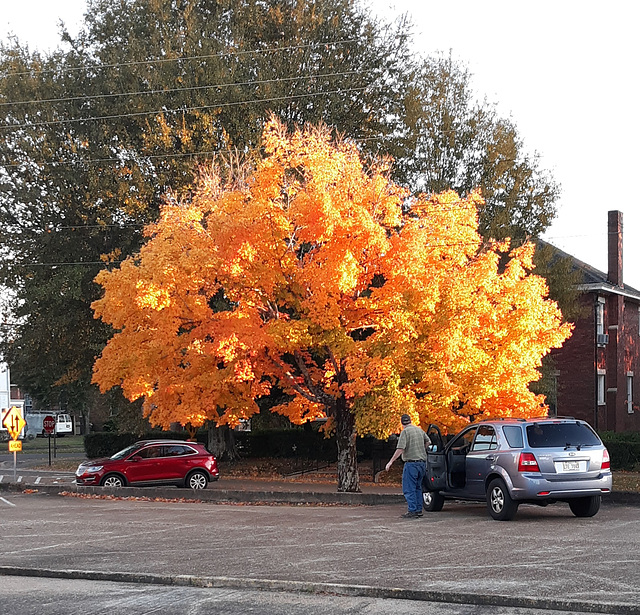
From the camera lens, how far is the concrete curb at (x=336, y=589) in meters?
8.54

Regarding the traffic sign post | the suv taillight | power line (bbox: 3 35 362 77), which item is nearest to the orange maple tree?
the suv taillight

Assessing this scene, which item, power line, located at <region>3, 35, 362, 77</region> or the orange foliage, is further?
power line, located at <region>3, 35, 362, 77</region>

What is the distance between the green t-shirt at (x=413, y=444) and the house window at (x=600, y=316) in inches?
1380

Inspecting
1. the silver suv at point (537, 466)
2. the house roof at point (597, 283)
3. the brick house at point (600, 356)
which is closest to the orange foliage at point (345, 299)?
the silver suv at point (537, 466)

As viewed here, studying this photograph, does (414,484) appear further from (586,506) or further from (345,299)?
(345,299)

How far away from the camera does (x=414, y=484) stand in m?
17.0

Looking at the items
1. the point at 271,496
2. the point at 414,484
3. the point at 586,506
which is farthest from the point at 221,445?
the point at 586,506

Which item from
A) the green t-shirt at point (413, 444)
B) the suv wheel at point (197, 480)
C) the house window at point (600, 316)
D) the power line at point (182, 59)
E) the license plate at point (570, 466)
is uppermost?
the power line at point (182, 59)

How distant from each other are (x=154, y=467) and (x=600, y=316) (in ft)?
94.0

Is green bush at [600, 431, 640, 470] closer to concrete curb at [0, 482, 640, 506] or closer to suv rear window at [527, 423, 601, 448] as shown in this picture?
concrete curb at [0, 482, 640, 506]

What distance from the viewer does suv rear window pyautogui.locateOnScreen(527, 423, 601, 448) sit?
54.6 feet

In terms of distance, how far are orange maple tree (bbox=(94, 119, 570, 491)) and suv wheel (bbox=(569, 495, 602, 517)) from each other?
6.02 meters

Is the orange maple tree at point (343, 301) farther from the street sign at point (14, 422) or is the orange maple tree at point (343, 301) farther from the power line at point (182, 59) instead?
the power line at point (182, 59)

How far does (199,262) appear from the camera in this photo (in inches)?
987
